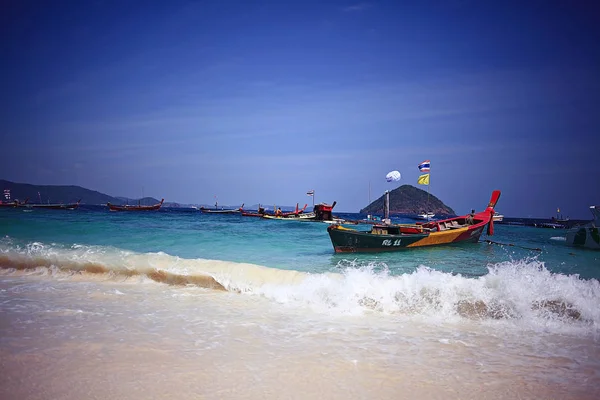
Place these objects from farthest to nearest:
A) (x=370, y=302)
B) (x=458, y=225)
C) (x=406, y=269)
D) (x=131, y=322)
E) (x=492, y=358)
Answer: (x=458, y=225) < (x=406, y=269) < (x=370, y=302) < (x=131, y=322) < (x=492, y=358)

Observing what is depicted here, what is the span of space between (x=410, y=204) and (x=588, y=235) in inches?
5759

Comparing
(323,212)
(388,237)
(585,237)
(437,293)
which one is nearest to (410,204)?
(323,212)

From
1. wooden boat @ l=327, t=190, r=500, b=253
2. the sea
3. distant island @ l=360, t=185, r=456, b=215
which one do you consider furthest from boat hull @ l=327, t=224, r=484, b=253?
distant island @ l=360, t=185, r=456, b=215

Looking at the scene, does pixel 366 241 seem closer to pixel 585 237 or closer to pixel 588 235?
pixel 588 235

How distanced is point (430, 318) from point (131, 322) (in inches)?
176

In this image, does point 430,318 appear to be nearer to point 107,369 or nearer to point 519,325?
point 519,325

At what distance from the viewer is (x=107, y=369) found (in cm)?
325

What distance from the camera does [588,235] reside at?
21.6m

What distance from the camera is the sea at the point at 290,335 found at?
10.0ft

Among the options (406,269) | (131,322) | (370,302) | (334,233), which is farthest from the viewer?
(334,233)

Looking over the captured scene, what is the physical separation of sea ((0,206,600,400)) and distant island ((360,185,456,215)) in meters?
152

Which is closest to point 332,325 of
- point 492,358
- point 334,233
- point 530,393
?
point 492,358

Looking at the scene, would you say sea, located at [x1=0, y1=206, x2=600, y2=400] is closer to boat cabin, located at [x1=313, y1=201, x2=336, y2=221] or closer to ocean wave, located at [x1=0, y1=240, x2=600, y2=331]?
ocean wave, located at [x1=0, y1=240, x2=600, y2=331]

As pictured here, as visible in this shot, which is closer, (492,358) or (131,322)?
(492,358)
